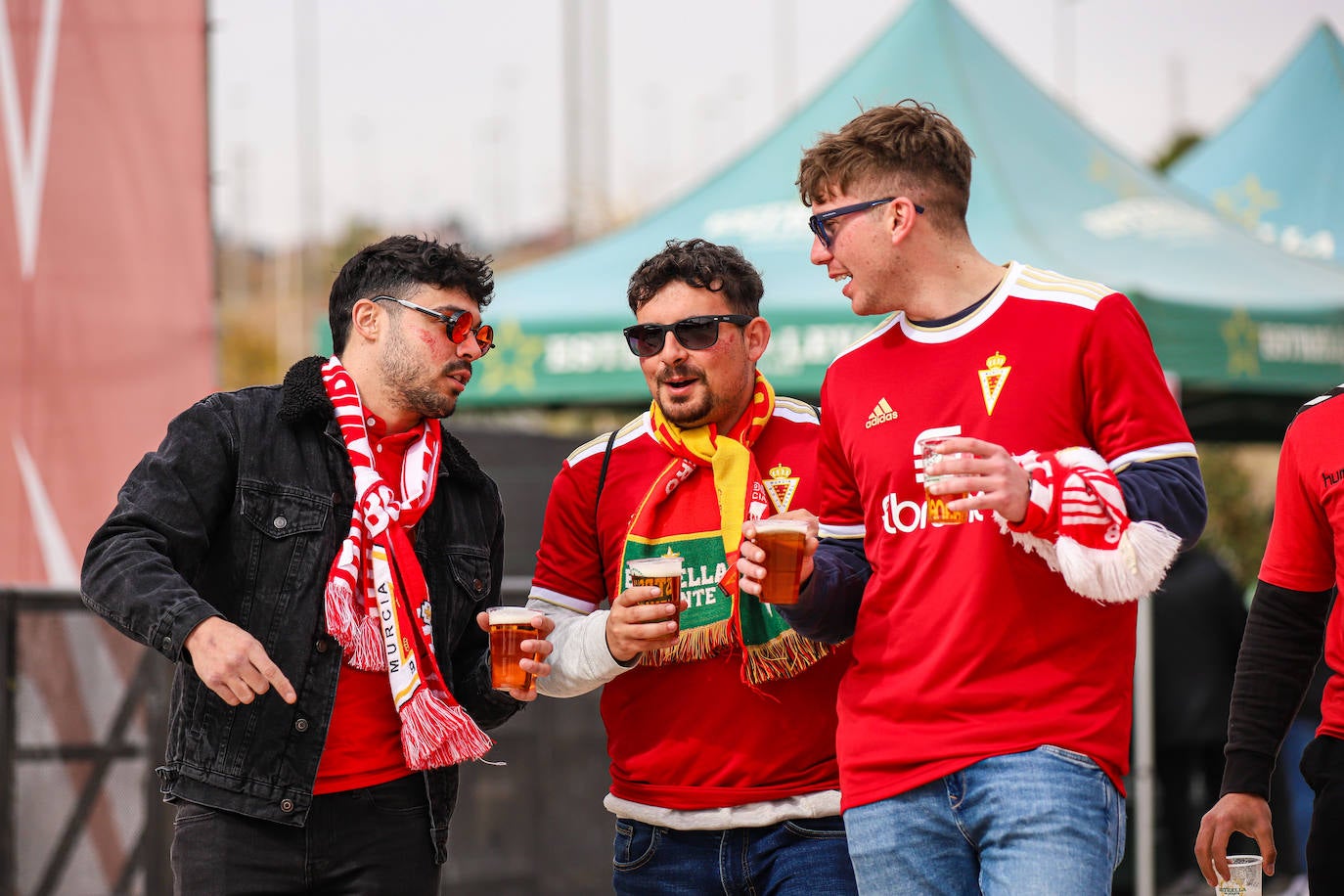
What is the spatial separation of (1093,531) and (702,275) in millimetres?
1447

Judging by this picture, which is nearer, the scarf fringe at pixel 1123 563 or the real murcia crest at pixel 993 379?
the scarf fringe at pixel 1123 563

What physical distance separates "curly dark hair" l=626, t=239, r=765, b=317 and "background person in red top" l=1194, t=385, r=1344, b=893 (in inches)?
55.1

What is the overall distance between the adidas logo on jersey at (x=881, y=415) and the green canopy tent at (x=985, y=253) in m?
4.47

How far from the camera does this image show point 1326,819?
10.9ft

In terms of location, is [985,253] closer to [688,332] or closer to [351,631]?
[688,332]

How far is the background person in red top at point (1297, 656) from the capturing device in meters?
3.36

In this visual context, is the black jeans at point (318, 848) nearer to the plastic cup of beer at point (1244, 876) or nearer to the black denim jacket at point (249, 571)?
the black denim jacket at point (249, 571)

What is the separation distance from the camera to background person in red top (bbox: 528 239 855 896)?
12.0 ft

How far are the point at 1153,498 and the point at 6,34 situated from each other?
18.4 feet

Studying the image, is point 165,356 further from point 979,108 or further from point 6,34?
point 979,108

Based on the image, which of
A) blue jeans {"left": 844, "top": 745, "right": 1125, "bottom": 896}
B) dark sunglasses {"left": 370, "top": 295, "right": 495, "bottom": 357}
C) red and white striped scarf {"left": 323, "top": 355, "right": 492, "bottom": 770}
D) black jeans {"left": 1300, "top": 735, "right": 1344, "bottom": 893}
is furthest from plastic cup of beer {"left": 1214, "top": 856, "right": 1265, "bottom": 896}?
dark sunglasses {"left": 370, "top": 295, "right": 495, "bottom": 357}

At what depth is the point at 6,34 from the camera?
6.49 meters

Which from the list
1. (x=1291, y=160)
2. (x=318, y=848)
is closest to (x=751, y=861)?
(x=318, y=848)

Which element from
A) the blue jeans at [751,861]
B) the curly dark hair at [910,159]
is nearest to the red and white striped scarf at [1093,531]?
the curly dark hair at [910,159]
